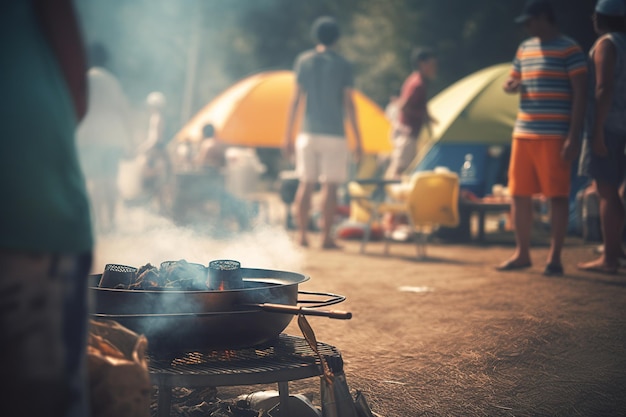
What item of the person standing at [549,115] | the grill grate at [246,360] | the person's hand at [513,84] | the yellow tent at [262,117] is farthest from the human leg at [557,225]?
the yellow tent at [262,117]

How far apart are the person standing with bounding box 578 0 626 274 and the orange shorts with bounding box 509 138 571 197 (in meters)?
0.23

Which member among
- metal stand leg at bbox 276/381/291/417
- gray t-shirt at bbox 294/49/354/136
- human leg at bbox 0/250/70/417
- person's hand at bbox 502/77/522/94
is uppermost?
gray t-shirt at bbox 294/49/354/136

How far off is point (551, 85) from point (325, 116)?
116 inches

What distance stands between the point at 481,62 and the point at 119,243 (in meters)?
14.8

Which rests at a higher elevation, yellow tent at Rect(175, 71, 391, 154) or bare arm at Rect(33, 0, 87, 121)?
yellow tent at Rect(175, 71, 391, 154)

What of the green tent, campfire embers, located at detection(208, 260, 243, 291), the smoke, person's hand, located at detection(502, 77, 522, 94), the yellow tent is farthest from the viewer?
the yellow tent

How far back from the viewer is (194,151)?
14.4 meters

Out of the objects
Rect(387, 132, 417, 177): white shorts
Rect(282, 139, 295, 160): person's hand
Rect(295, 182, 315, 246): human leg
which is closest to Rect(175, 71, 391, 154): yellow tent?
Rect(387, 132, 417, 177): white shorts

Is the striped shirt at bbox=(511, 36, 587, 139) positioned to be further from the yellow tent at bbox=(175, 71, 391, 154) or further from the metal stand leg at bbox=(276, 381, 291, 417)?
the yellow tent at bbox=(175, 71, 391, 154)

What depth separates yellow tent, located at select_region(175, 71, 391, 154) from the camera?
15453mm

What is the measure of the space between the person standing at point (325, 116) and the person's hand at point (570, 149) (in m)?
2.85

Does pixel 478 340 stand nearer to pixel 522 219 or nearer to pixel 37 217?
pixel 522 219

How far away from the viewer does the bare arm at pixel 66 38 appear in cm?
167

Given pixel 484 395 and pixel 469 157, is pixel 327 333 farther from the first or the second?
pixel 469 157
